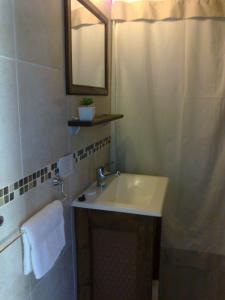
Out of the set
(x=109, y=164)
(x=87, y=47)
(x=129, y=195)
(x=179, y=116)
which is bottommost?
(x=129, y=195)

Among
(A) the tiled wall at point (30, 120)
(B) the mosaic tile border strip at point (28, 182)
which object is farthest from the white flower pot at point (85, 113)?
(B) the mosaic tile border strip at point (28, 182)

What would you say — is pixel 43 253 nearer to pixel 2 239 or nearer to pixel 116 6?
pixel 2 239

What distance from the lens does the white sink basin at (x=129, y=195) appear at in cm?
147

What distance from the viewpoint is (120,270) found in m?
1.55

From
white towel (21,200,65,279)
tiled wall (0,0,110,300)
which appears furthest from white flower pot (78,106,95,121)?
white towel (21,200,65,279)

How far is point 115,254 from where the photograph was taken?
5.05 feet

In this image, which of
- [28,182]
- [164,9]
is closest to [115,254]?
[28,182]

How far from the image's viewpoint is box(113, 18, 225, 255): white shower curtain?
203 cm

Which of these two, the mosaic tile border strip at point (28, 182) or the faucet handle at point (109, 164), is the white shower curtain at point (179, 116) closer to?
the faucet handle at point (109, 164)

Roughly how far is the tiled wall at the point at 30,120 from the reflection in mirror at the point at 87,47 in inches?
5.5

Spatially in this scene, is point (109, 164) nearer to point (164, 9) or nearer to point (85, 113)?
point (85, 113)

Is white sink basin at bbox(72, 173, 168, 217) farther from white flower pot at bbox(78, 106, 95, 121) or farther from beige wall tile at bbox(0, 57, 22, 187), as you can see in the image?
A: beige wall tile at bbox(0, 57, 22, 187)

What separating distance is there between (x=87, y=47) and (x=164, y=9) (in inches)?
28.3

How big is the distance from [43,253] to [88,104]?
0.75 metres
